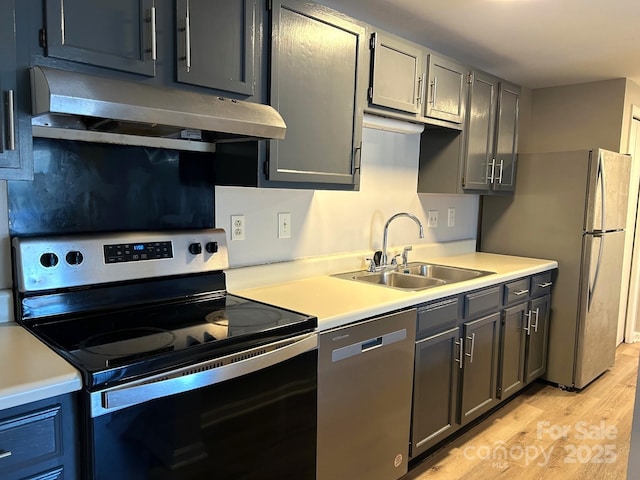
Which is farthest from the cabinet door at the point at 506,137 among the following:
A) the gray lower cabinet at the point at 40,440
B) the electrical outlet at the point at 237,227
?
the gray lower cabinet at the point at 40,440

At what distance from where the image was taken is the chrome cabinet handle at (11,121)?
1213 millimetres

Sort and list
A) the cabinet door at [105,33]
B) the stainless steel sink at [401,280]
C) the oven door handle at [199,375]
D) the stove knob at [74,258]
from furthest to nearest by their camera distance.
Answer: the stainless steel sink at [401,280] < the stove knob at [74,258] < the cabinet door at [105,33] < the oven door handle at [199,375]

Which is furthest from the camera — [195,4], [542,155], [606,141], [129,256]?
[606,141]

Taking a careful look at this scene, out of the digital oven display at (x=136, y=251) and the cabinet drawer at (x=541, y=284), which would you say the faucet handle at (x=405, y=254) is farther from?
the digital oven display at (x=136, y=251)

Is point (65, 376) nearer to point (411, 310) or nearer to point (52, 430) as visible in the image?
point (52, 430)

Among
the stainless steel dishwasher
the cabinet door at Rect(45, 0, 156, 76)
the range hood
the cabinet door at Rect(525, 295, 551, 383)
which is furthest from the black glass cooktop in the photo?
the cabinet door at Rect(525, 295, 551, 383)

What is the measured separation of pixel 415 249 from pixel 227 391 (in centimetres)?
196

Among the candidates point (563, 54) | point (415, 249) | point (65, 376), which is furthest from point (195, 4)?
point (563, 54)

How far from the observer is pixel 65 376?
43.4 inches

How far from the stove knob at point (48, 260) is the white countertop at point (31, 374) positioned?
277mm

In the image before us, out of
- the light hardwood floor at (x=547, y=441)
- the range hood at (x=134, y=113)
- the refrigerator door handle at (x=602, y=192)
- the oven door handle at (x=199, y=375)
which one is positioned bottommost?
the light hardwood floor at (x=547, y=441)

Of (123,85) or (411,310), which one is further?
(411,310)

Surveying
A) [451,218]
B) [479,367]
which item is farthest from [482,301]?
[451,218]

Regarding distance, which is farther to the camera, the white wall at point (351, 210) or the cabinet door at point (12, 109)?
the white wall at point (351, 210)
